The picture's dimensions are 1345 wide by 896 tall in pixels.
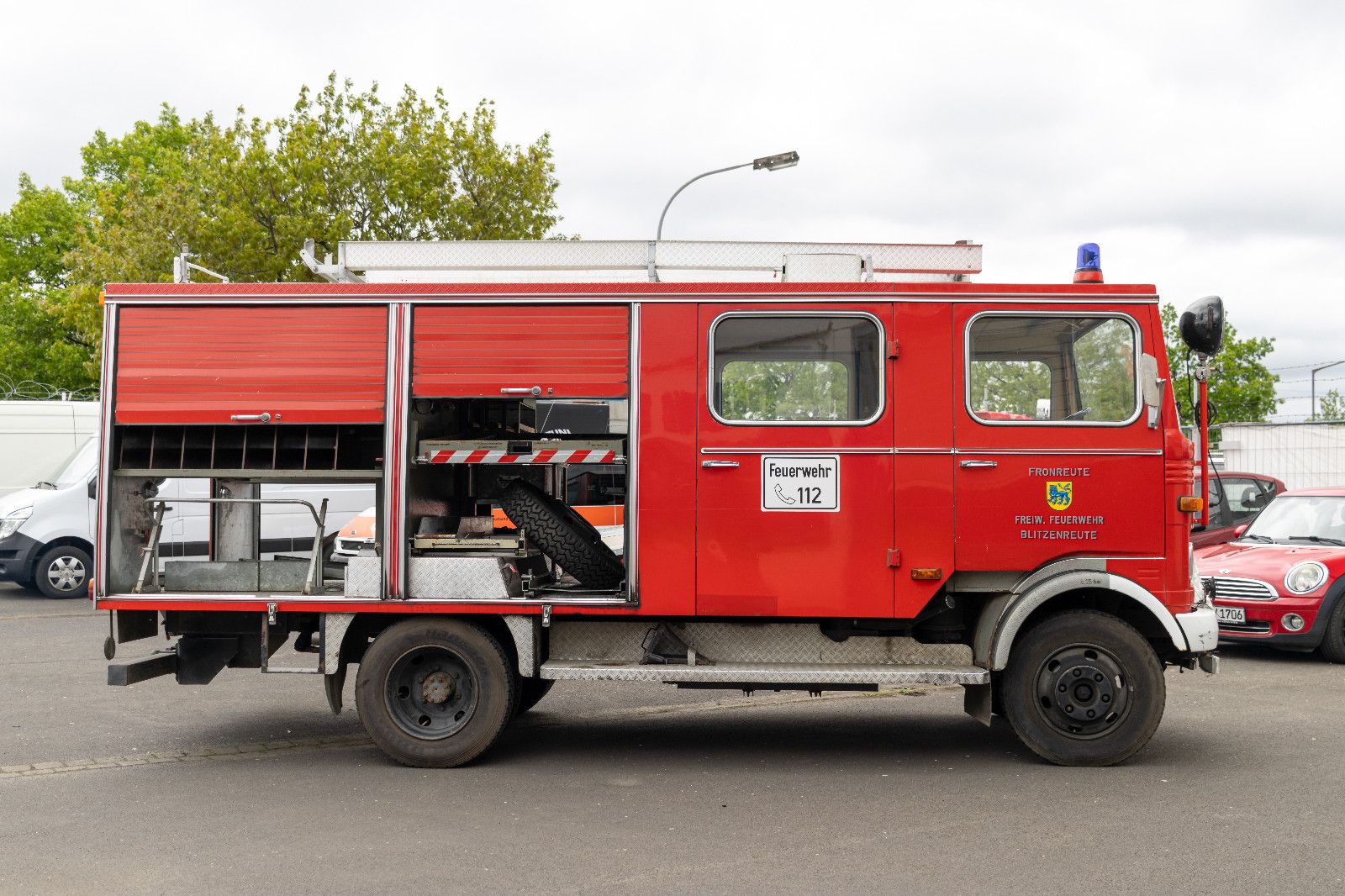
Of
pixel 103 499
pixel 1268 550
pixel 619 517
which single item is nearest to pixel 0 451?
pixel 103 499

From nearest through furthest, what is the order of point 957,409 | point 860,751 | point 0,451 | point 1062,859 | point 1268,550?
point 1062,859 < point 957,409 < point 860,751 < point 1268,550 < point 0,451

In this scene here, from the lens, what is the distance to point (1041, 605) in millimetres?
6953

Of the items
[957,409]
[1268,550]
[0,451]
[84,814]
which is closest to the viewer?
[84,814]

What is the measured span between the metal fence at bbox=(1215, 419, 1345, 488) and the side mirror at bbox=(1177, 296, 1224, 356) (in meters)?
20.7

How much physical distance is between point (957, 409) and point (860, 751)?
84.1 inches

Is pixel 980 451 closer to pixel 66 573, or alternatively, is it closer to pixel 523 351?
pixel 523 351

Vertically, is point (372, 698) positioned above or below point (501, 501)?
below

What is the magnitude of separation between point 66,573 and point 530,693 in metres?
10.1

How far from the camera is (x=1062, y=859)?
526 centimetres

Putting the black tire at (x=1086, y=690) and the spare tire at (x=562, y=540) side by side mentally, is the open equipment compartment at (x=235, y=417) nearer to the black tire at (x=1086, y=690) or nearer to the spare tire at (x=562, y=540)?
the spare tire at (x=562, y=540)

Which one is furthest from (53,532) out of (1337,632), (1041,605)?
(1337,632)

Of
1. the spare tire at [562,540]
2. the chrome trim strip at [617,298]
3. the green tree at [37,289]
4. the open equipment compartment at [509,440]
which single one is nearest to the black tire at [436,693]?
the open equipment compartment at [509,440]

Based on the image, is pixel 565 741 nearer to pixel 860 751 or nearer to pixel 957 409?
pixel 860 751

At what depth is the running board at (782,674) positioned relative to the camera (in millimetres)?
6781
